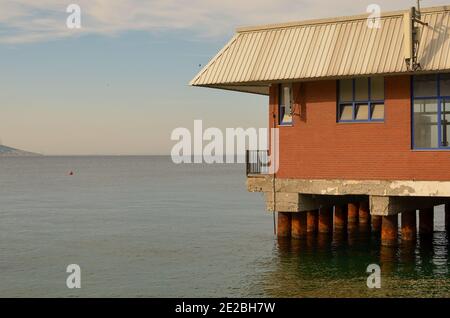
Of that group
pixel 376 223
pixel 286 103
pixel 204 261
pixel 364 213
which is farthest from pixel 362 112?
pixel 364 213

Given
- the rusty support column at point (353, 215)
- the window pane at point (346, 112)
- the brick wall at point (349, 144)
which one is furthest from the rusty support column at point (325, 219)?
the window pane at point (346, 112)

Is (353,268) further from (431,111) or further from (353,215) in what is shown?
(353,215)

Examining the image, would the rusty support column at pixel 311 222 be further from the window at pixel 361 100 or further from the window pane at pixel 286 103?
the window at pixel 361 100

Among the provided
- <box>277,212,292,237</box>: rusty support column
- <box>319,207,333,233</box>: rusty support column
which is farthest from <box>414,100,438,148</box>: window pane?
<box>319,207,333,233</box>: rusty support column

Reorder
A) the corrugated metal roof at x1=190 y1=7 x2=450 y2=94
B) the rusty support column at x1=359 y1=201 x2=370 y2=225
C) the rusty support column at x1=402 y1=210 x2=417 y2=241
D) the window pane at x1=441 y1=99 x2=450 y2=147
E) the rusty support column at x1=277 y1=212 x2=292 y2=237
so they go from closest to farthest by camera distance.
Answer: the corrugated metal roof at x1=190 y1=7 x2=450 y2=94 → the window pane at x1=441 y1=99 x2=450 y2=147 → the rusty support column at x1=402 y1=210 x2=417 y2=241 → the rusty support column at x1=277 y1=212 x2=292 y2=237 → the rusty support column at x1=359 y1=201 x2=370 y2=225

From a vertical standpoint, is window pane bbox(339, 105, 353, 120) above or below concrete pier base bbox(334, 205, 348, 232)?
above

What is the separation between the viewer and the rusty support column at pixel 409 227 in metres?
30.2

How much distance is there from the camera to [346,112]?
27453 mm

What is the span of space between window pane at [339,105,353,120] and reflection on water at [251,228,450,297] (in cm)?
587

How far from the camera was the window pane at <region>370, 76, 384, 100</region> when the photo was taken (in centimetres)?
2664

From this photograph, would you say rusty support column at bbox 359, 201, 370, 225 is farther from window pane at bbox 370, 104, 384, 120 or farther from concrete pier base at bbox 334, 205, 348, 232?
window pane at bbox 370, 104, 384, 120
